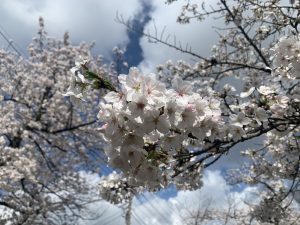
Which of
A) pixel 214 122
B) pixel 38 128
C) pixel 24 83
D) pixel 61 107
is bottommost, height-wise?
pixel 214 122

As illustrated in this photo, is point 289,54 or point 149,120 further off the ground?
point 289,54

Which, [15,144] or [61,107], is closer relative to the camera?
[15,144]

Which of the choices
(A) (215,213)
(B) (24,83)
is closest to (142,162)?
(B) (24,83)

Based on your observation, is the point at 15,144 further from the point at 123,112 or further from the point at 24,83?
the point at 123,112

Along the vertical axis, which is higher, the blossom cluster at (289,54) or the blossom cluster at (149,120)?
the blossom cluster at (289,54)

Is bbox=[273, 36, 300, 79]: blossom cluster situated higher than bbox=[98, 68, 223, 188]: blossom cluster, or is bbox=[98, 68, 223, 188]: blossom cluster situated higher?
bbox=[273, 36, 300, 79]: blossom cluster

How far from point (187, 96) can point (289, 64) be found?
1.38 metres

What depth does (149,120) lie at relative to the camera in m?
2.12

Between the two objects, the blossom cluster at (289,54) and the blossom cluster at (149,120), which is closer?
the blossom cluster at (149,120)

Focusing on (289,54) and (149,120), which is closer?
(149,120)

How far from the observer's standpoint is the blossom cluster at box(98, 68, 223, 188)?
2107mm

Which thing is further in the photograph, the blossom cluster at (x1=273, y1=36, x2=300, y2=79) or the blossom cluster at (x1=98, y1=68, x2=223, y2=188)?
the blossom cluster at (x1=273, y1=36, x2=300, y2=79)

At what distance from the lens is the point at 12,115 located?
508 inches

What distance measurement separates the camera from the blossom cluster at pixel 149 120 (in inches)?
83.0
